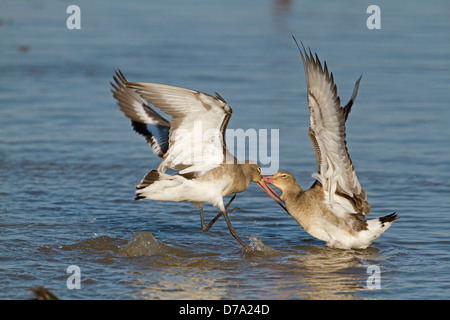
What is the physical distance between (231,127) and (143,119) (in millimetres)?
2789

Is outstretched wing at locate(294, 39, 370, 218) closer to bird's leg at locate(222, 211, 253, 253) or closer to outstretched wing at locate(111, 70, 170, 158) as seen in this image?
bird's leg at locate(222, 211, 253, 253)

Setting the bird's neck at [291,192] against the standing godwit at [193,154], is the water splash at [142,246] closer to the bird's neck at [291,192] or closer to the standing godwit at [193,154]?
the standing godwit at [193,154]

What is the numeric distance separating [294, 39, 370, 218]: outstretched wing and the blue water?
45 centimetres

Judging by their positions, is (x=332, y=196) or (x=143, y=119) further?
(x=143, y=119)

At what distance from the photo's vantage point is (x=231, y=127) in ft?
33.2

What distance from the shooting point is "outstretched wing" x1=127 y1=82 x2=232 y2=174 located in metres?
6.00

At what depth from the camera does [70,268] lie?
19.5 ft

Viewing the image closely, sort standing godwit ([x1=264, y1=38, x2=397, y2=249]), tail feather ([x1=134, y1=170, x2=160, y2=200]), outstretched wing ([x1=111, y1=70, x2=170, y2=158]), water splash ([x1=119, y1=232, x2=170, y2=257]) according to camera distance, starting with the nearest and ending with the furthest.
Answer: standing godwit ([x1=264, y1=38, x2=397, y2=249]), tail feather ([x1=134, y1=170, x2=160, y2=200]), water splash ([x1=119, y1=232, x2=170, y2=257]), outstretched wing ([x1=111, y1=70, x2=170, y2=158])

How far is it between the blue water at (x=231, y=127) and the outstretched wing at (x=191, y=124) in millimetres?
721
